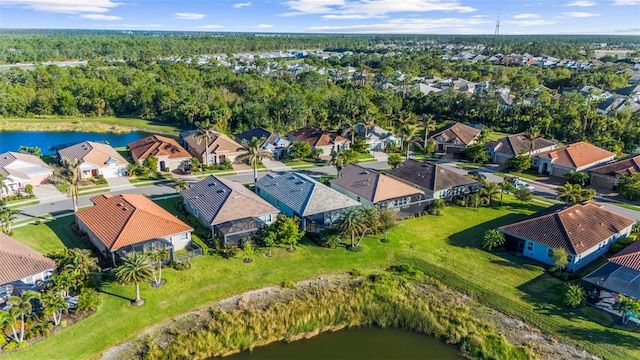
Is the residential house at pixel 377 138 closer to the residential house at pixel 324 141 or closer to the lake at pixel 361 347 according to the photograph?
the residential house at pixel 324 141

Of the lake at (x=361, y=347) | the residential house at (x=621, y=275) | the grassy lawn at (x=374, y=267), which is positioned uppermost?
the residential house at (x=621, y=275)

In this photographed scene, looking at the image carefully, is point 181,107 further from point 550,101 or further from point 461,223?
point 550,101

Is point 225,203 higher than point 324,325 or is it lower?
higher

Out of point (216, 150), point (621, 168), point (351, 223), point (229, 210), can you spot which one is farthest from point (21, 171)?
point (621, 168)

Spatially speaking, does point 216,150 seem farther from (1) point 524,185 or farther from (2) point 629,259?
(2) point 629,259

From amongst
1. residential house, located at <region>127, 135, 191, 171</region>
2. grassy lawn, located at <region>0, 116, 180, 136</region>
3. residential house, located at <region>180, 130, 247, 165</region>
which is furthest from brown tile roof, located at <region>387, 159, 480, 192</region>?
grassy lawn, located at <region>0, 116, 180, 136</region>

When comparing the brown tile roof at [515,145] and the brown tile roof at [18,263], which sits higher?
the brown tile roof at [515,145]

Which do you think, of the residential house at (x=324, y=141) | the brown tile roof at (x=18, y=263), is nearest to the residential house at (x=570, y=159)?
the residential house at (x=324, y=141)

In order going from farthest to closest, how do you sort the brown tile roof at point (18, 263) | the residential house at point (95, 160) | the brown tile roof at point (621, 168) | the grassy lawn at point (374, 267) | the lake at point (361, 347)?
the residential house at point (95, 160), the brown tile roof at point (621, 168), the brown tile roof at point (18, 263), the grassy lawn at point (374, 267), the lake at point (361, 347)
